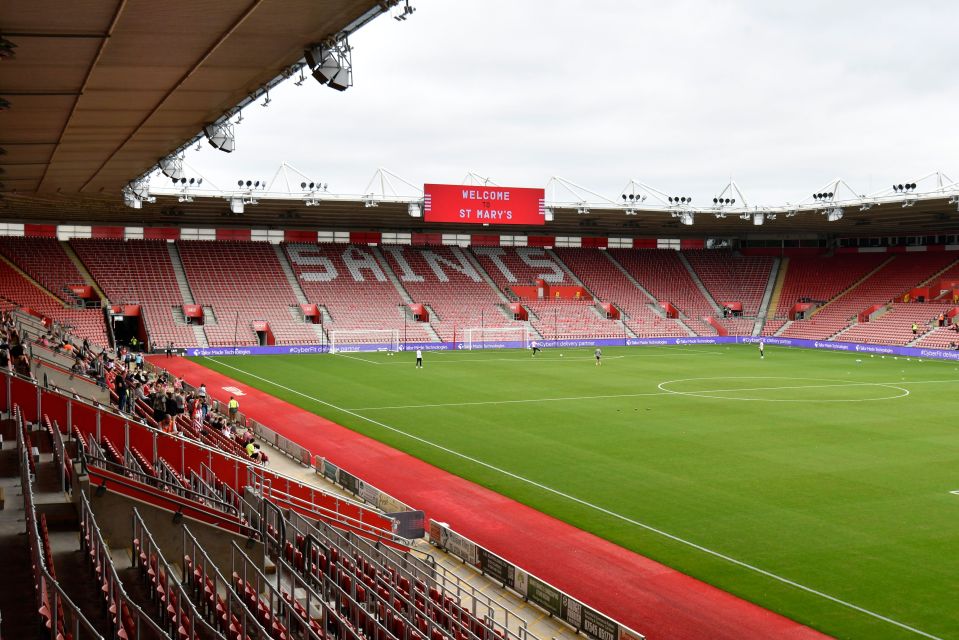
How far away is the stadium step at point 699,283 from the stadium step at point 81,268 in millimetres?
48755

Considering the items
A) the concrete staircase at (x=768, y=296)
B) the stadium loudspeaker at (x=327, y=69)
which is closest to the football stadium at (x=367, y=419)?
the stadium loudspeaker at (x=327, y=69)

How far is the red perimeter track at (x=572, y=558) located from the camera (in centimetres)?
1450

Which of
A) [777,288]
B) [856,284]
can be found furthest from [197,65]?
[777,288]

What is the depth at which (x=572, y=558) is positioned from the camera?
17703 millimetres

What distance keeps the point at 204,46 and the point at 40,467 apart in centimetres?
719

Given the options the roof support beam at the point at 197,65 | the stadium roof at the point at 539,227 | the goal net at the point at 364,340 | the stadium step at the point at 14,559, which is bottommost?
the stadium step at the point at 14,559

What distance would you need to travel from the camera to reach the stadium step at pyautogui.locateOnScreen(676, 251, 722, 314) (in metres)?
77.5

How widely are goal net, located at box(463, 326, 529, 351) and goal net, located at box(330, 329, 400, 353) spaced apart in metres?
5.36

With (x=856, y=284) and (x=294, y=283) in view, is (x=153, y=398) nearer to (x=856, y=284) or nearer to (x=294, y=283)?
(x=294, y=283)

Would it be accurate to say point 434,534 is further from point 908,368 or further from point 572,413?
point 908,368

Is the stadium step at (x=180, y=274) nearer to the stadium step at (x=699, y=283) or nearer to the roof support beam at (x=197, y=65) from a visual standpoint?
the roof support beam at (x=197, y=65)

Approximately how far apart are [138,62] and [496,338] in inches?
2085

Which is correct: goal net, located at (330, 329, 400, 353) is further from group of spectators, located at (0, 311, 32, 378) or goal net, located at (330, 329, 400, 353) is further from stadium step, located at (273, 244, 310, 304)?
group of spectators, located at (0, 311, 32, 378)

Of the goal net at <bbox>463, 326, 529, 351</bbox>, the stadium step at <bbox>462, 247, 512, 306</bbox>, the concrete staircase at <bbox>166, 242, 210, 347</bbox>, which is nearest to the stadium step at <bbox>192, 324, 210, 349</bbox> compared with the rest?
the concrete staircase at <bbox>166, 242, 210, 347</bbox>
